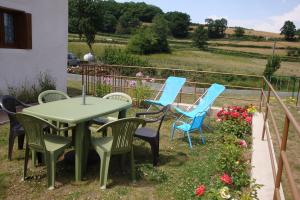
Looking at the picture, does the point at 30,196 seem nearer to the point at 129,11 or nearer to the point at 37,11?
the point at 37,11

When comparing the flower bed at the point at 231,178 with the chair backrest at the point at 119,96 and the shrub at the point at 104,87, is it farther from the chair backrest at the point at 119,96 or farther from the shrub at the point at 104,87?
the shrub at the point at 104,87

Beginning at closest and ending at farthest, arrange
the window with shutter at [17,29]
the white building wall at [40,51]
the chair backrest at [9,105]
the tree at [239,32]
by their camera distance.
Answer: the chair backrest at [9,105], the white building wall at [40,51], the window with shutter at [17,29], the tree at [239,32]

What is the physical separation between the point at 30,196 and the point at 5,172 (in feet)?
2.42

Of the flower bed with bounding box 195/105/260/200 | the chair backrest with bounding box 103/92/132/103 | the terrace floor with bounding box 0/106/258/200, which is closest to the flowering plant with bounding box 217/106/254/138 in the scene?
the flower bed with bounding box 195/105/260/200

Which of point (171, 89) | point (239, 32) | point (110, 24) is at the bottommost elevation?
point (171, 89)

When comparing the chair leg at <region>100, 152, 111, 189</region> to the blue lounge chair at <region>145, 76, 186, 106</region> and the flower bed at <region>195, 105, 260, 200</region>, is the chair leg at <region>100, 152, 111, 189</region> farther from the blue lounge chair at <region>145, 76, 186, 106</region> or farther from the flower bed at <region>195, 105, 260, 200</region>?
the blue lounge chair at <region>145, 76, 186, 106</region>

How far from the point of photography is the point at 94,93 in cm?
884

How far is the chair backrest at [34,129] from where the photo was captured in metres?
3.27

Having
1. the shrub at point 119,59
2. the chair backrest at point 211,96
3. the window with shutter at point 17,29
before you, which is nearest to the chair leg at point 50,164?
the chair backrest at point 211,96

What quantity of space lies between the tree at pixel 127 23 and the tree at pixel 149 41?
953 cm

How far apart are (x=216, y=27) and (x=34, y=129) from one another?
6462cm

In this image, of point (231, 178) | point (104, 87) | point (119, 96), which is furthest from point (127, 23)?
point (231, 178)

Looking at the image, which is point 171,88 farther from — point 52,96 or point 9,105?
point 9,105

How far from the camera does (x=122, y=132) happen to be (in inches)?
135
